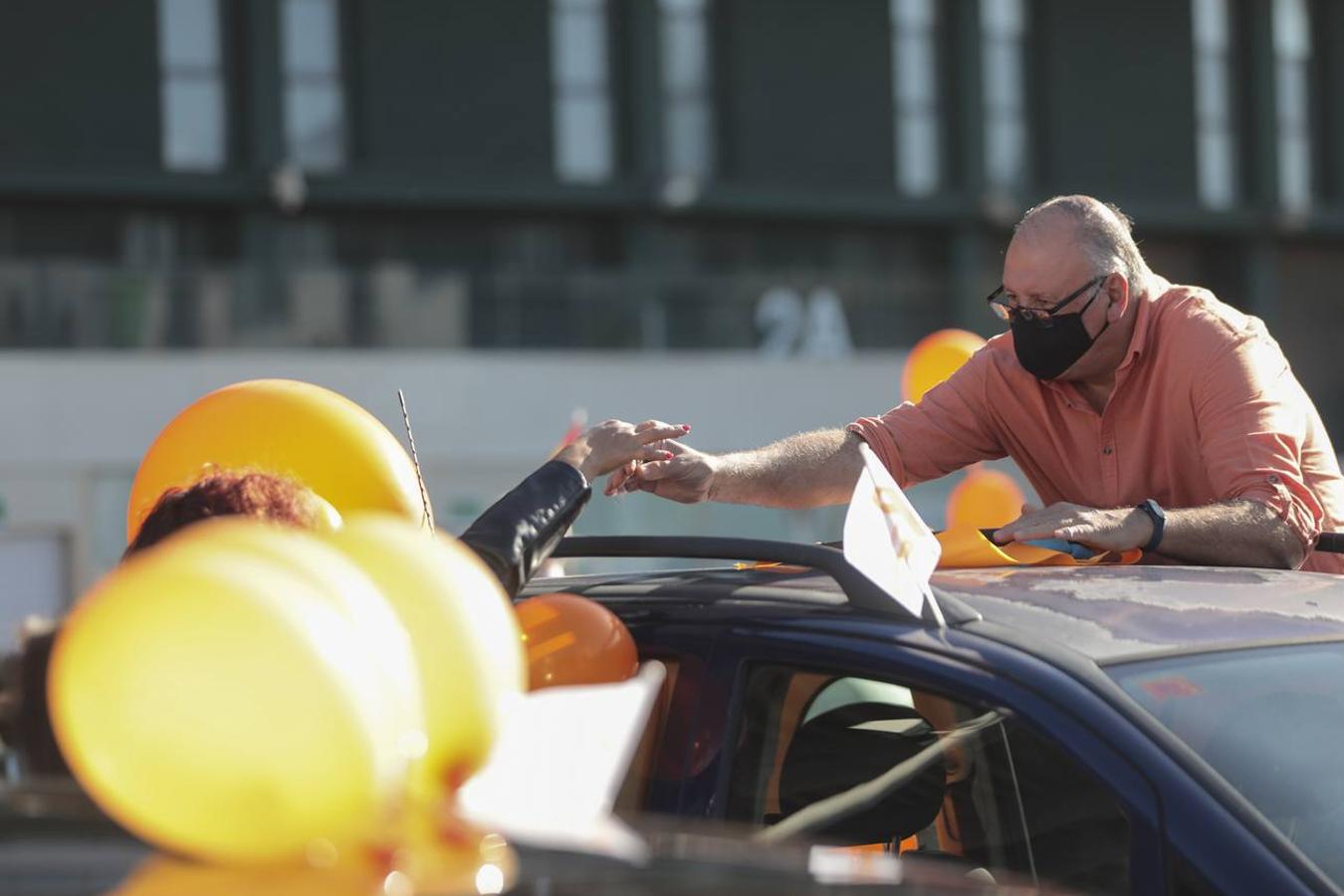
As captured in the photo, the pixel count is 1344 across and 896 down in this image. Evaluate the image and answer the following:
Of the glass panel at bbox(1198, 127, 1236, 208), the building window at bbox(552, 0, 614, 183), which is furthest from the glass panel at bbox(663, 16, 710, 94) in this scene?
the glass panel at bbox(1198, 127, 1236, 208)

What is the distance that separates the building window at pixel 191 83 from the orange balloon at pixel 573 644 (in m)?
21.9

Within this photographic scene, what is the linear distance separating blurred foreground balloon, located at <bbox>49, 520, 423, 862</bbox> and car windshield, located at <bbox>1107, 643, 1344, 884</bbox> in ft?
4.18

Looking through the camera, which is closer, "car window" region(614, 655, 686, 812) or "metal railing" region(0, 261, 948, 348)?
"car window" region(614, 655, 686, 812)

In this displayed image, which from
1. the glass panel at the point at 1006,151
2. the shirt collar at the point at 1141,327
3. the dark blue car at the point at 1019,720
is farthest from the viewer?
the glass panel at the point at 1006,151

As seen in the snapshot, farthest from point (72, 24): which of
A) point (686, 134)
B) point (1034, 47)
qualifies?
point (1034, 47)

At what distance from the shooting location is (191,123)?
23.7 meters

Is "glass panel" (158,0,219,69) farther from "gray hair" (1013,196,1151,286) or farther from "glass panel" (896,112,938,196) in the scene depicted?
"gray hair" (1013,196,1151,286)

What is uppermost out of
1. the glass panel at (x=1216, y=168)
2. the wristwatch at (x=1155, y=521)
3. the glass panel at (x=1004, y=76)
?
the glass panel at (x=1004, y=76)

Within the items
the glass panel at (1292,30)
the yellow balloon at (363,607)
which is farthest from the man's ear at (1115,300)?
the glass panel at (1292,30)

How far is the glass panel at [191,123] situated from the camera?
931 inches

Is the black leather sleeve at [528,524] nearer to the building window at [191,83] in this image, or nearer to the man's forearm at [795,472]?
the man's forearm at [795,472]

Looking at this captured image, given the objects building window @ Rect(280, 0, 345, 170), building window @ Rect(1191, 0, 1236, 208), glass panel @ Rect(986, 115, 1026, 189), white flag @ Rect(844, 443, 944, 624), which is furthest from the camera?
building window @ Rect(1191, 0, 1236, 208)

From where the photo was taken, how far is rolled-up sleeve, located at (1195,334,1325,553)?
3633mm

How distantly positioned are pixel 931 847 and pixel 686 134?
23.3 m
